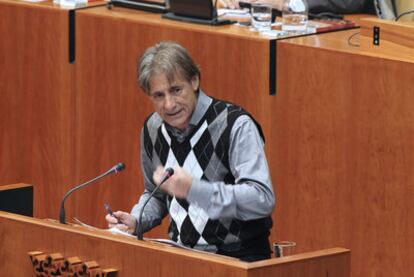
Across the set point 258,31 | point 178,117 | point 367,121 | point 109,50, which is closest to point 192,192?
point 178,117

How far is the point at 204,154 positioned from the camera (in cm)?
386

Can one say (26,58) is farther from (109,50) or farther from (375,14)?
(375,14)

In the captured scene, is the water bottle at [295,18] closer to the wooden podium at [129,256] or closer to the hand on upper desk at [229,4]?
the hand on upper desk at [229,4]

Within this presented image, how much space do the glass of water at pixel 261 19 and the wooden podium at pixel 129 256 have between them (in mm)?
1774

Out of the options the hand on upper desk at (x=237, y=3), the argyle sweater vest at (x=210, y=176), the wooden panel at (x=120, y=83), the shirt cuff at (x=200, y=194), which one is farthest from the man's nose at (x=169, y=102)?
the hand on upper desk at (x=237, y=3)

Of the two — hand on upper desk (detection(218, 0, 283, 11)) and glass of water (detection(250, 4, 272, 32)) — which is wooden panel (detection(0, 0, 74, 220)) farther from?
glass of water (detection(250, 4, 272, 32))

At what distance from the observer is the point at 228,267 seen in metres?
3.14

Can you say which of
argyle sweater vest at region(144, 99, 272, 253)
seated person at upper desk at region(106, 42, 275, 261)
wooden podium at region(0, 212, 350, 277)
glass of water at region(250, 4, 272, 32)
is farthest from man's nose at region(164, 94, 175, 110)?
glass of water at region(250, 4, 272, 32)

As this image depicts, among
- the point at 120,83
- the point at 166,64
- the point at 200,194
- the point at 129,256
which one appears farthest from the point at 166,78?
the point at 120,83

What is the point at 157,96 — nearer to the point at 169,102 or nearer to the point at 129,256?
the point at 169,102

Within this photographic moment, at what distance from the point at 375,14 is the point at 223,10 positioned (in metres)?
0.66

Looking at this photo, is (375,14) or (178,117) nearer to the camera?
(178,117)

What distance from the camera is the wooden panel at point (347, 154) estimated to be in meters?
4.52

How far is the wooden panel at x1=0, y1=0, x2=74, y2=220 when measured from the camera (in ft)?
18.7
